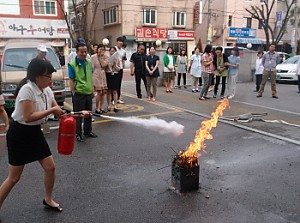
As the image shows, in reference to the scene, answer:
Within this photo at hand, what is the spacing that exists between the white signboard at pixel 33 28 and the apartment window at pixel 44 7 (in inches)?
40.3

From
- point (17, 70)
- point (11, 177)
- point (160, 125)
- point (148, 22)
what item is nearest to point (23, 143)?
point (11, 177)

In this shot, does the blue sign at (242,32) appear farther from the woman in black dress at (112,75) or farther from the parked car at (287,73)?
the woman in black dress at (112,75)

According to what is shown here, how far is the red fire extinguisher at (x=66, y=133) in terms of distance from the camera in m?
3.46

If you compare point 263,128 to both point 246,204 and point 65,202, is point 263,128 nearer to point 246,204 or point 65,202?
point 246,204

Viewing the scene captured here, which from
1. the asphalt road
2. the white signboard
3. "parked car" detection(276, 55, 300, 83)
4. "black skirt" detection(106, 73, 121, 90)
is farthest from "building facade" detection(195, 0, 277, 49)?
the asphalt road

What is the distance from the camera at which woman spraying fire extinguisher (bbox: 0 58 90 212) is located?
3148 millimetres

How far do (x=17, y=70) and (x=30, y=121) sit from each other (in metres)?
6.20

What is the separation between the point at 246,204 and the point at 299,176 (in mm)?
1341

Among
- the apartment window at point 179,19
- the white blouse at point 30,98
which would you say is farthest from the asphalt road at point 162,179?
the apartment window at point 179,19

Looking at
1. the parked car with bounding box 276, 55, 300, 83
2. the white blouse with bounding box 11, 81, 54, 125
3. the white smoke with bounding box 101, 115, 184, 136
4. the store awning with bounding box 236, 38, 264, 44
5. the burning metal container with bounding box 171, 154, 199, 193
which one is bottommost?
the white smoke with bounding box 101, 115, 184, 136

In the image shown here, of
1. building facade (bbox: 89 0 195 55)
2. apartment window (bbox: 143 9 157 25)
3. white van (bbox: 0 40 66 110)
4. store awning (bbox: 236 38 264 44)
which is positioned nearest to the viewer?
white van (bbox: 0 40 66 110)

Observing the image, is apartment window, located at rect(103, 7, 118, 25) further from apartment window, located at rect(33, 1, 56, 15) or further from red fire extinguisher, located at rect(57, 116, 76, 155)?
red fire extinguisher, located at rect(57, 116, 76, 155)

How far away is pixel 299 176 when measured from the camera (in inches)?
183

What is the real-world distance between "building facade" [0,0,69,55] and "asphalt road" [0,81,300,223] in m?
24.5
